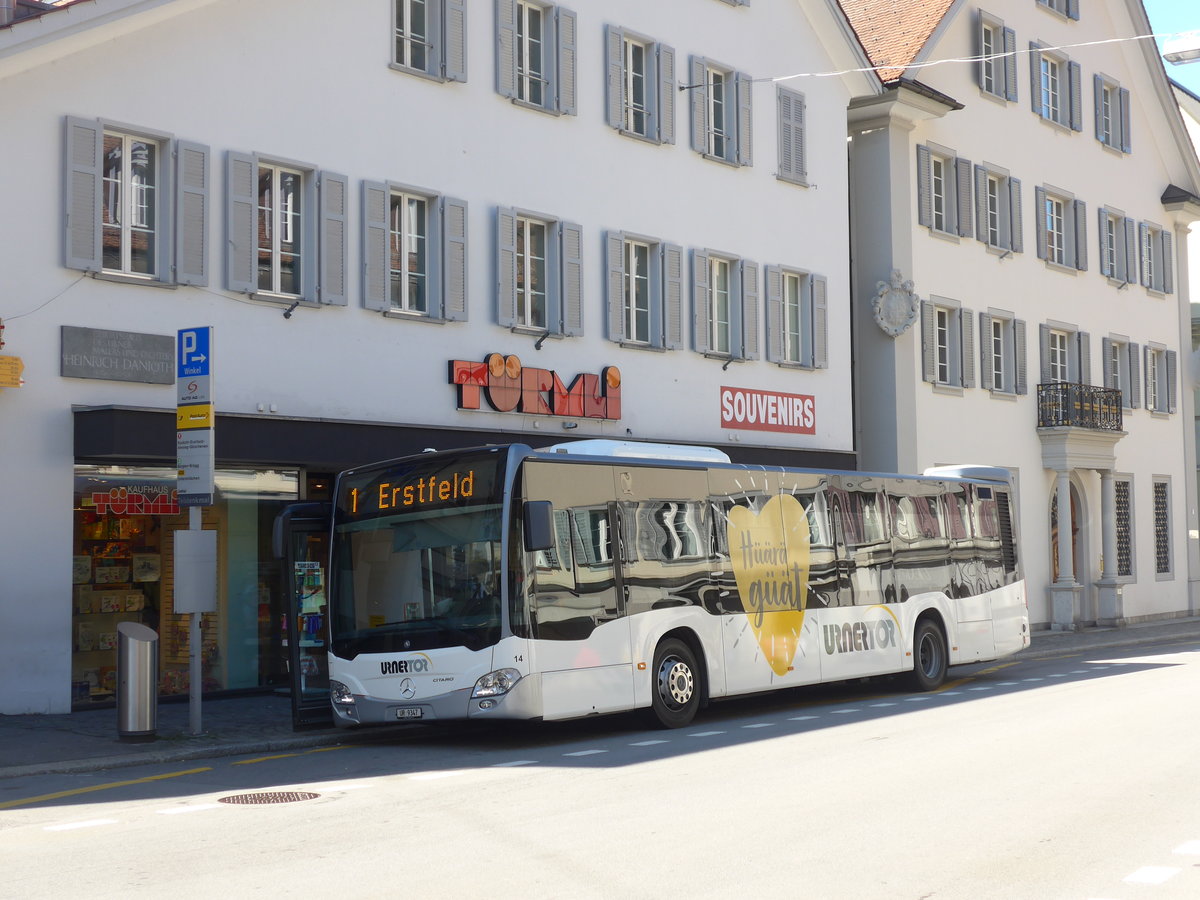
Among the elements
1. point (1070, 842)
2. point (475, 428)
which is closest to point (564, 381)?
point (475, 428)

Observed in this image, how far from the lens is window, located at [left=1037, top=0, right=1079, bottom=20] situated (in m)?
35.8

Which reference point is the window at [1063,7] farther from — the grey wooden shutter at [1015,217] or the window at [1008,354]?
the window at [1008,354]

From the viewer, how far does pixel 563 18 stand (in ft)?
74.6

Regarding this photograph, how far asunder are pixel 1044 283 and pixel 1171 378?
754 cm

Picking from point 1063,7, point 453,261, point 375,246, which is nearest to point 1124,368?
point 1063,7

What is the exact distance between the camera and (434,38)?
68.3ft

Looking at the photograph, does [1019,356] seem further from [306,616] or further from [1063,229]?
[306,616]

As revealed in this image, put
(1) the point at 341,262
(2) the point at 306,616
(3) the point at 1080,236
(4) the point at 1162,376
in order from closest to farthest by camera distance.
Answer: (2) the point at 306,616, (1) the point at 341,262, (3) the point at 1080,236, (4) the point at 1162,376

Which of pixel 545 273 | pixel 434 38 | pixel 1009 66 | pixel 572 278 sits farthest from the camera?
pixel 1009 66

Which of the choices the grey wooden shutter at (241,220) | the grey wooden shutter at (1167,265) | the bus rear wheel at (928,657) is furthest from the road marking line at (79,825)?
the grey wooden shutter at (1167,265)

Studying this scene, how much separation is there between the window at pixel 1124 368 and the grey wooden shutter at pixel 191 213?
26.3 metres

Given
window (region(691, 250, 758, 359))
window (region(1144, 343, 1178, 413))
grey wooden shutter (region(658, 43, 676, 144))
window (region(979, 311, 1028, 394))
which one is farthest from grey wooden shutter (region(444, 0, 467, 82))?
window (region(1144, 343, 1178, 413))

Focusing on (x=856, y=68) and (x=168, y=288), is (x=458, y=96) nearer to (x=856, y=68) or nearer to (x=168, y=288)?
(x=168, y=288)

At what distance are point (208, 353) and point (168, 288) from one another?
9.84 feet
